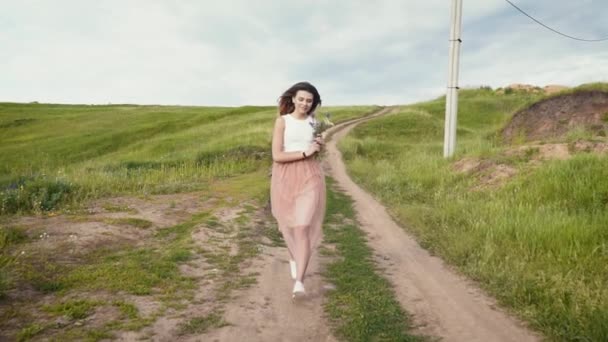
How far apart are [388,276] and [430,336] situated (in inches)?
82.7

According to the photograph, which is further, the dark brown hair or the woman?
the dark brown hair

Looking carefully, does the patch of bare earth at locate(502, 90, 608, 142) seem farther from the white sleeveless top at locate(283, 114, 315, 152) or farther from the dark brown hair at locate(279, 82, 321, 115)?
the white sleeveless top at locate(283, 114, 315, 152)

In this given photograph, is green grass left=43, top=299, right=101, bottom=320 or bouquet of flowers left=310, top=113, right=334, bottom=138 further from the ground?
bouquet of flowers left=310, top=113, right=334, bottom=138

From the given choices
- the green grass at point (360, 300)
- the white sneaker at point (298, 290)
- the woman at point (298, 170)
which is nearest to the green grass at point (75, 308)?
the white sneaker at point (298, 290)

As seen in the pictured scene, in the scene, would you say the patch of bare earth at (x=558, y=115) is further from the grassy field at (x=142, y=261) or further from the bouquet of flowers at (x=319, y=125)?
the bouquet of flowers at (x=319, y=125)

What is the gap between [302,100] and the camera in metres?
5.95

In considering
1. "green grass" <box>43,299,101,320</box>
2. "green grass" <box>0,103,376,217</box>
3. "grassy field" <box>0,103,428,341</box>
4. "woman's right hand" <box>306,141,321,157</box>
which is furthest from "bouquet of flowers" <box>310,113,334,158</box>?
"green grass" <box>0,103,376,217</box>

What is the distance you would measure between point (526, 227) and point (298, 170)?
13.4 ft

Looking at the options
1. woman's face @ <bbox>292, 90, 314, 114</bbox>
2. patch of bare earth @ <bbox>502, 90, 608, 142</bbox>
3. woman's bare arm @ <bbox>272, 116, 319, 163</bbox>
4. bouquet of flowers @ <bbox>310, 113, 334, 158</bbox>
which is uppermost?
patch of bare earth @ <bbox>502, 90, 608, 142</bbox>

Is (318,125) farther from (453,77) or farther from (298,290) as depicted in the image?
(453,77)

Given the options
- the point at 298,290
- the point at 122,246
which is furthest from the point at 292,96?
the point at 122,246

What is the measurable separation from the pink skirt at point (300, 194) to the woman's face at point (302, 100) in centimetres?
66

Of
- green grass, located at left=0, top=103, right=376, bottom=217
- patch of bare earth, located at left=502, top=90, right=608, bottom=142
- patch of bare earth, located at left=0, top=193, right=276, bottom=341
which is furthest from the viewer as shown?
patch of bare earth, located at left=502, top=90, right=608, bottom=142

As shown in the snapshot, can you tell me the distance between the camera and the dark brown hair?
599cm
